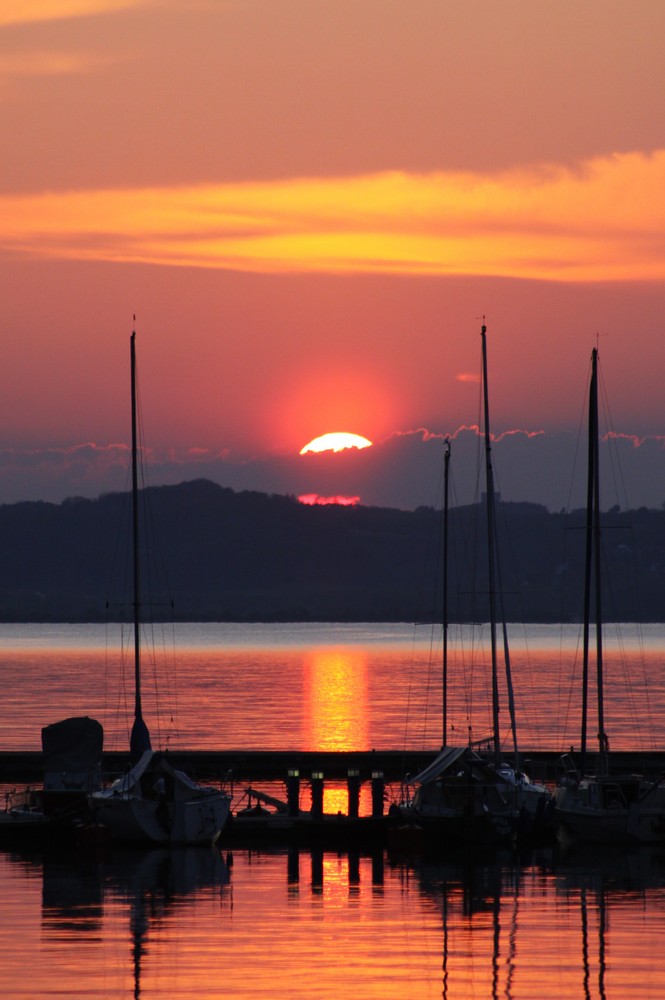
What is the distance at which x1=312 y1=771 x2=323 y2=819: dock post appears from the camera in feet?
141

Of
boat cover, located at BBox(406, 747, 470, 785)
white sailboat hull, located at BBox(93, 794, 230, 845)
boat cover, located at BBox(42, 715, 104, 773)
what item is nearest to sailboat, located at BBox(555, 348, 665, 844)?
boat cover, located at BBox(406, 747, 470, 785)

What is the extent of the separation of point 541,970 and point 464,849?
14.8 meters

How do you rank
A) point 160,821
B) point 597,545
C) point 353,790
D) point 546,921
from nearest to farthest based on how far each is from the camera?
1. point 546,921
2. point 160,821
3. point 353,790
4. point 597,545

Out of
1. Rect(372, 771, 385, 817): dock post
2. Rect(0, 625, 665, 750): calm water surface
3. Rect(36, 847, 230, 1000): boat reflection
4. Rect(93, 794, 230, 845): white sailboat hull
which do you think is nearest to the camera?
Rect(36, 847, 230, 1000): boat reflection

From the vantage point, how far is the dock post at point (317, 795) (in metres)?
43.1

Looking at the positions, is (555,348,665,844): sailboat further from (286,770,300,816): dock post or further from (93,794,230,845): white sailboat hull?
(93,794,230,845): white sailboat hull

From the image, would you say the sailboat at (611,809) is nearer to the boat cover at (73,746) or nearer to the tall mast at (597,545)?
the tall mast at (597,545)

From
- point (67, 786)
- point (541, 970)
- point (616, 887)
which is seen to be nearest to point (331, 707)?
point (67, 786)

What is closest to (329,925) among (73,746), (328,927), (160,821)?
(328,927)

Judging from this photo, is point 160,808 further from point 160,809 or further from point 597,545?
point 597,545

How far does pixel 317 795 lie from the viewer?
43469mm

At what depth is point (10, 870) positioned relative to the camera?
38312 mm

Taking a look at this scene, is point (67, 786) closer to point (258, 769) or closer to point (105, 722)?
point (258, 769)

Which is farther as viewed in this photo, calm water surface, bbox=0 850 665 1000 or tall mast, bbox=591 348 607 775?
tall mast, bbox=591 348 607 775
